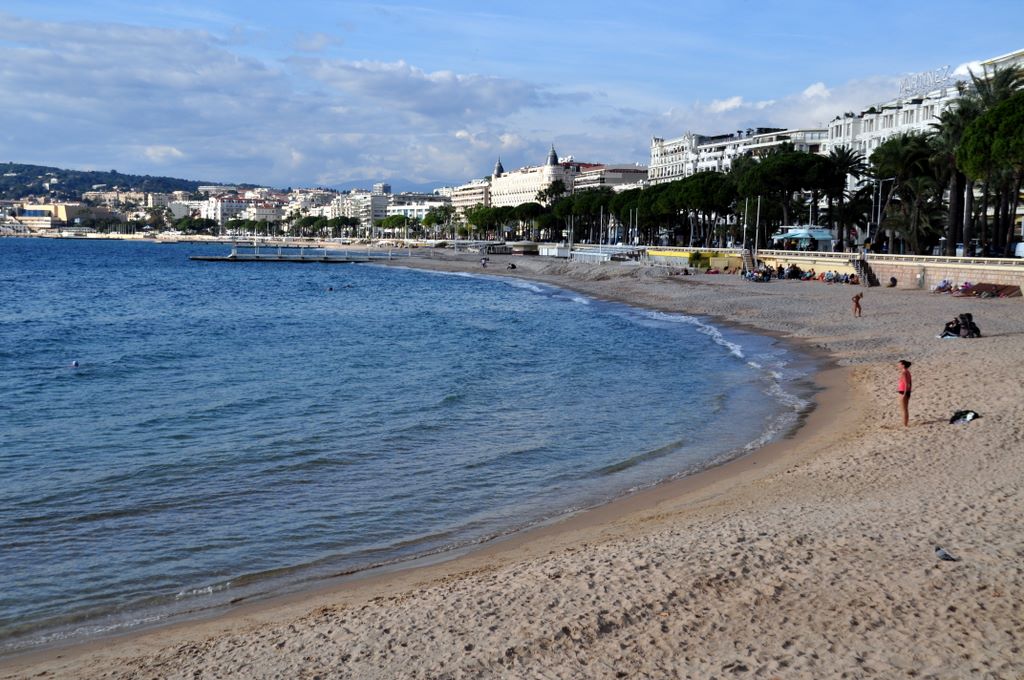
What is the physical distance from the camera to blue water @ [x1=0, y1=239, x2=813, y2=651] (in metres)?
9.84

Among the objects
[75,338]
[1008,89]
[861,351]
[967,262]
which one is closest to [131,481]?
[861,351]

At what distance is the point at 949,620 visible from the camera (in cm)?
687

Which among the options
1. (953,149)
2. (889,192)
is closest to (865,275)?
(953,149)

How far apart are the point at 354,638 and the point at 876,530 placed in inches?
209

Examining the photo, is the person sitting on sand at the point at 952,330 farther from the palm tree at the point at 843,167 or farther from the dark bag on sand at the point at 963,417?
the palm tree at the point at 843,167

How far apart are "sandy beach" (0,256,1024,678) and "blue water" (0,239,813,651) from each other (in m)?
1.01

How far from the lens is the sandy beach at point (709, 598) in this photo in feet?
21.4

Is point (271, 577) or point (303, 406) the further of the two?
point (303, 406)

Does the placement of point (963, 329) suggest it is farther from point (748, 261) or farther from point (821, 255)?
point (748, 261)

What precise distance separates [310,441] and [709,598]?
9.75 m

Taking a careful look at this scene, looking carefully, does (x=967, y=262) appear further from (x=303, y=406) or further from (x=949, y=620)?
(x=949, y=620)

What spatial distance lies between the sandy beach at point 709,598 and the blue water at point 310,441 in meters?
1.01

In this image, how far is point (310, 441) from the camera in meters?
15.9

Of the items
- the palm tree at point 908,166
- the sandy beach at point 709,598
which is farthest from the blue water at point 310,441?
the palm tree at point 908,166
